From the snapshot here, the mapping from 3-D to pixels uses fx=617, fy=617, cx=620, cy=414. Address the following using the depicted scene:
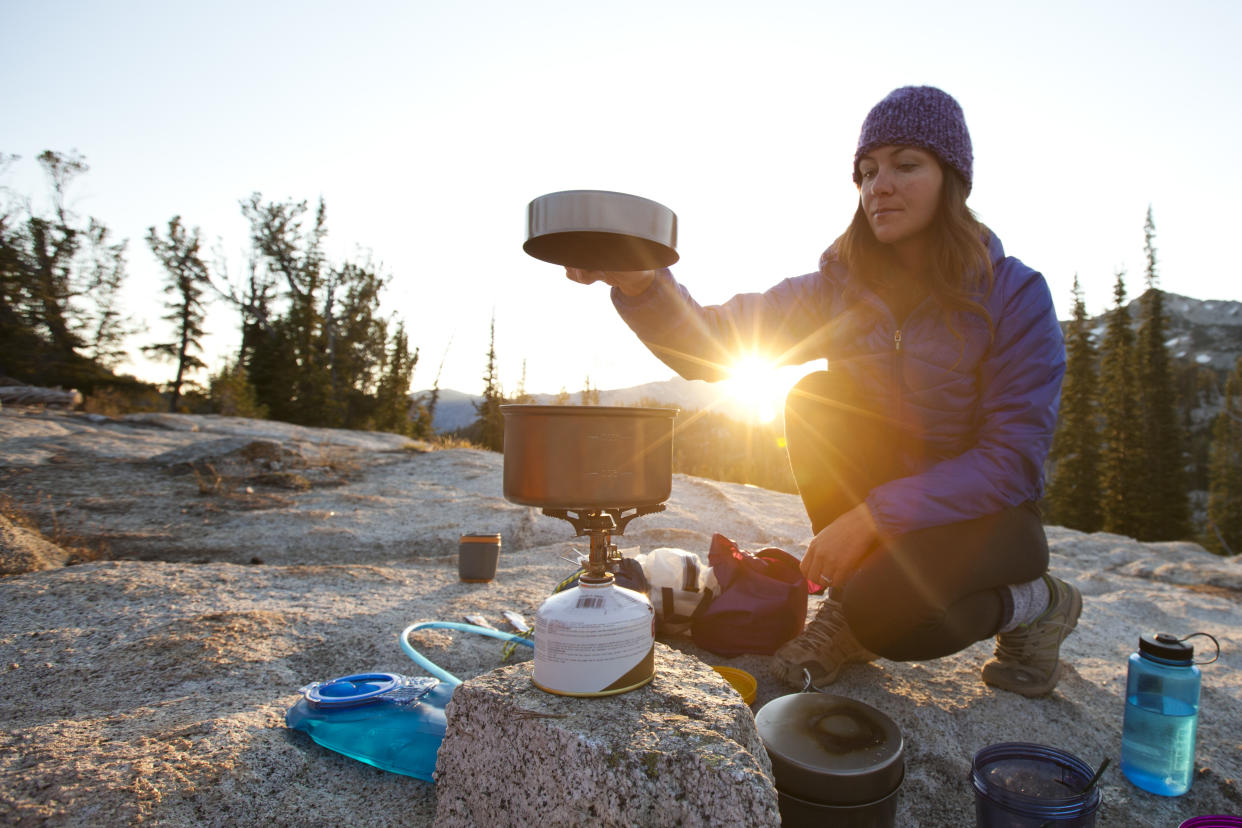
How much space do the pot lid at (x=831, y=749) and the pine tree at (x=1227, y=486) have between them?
122 feet

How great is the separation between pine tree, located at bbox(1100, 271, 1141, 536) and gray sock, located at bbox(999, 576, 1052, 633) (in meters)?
32.5

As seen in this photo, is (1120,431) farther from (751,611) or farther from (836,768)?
(836,768)

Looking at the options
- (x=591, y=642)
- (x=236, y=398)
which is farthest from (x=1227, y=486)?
(x=236, y=398)

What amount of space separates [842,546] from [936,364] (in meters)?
0.67

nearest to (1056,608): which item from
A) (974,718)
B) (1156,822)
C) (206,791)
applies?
(974,718)

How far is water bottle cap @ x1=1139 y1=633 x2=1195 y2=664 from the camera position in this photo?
164cm

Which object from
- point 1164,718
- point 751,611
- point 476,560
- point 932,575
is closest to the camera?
point 1164,718

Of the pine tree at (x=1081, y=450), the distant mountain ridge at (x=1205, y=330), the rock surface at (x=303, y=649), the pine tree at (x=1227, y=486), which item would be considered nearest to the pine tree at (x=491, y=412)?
the rock surface at (x=303, y=649)

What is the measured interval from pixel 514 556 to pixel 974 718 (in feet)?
8.59

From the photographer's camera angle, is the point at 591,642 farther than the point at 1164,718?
No

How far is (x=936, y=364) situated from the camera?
2000mm

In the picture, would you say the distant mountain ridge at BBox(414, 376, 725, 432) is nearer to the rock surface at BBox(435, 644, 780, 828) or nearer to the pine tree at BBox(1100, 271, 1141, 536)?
the rock surface at BBox(435, 644, 780, 828)

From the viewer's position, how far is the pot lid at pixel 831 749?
1.28m

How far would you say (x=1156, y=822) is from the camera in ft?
5.12
